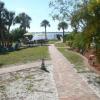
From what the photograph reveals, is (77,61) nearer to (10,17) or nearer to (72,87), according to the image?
(72,87)

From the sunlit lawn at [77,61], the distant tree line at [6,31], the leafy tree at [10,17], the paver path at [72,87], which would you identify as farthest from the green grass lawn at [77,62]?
the leafy tree at [10,17]

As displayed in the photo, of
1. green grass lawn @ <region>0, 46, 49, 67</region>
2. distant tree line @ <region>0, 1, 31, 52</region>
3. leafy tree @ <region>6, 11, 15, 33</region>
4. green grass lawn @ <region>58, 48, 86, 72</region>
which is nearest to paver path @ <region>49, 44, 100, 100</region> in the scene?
green grass lawn @ <region>58, 48, 86, 72</region>

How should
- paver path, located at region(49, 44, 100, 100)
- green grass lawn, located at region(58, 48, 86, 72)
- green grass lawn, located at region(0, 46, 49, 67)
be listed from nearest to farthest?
1. paver path, located at region(49, 44, 100, 100)
2. green grass lawn, located at region(58, 48, 86, 72)
3. green grass lawn, located at region(0, 46, 49, 67)

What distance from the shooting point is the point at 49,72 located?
18.9 meters

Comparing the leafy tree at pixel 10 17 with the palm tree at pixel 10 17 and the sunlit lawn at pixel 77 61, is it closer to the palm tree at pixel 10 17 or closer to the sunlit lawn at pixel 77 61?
the palm tree at pixel 10 17

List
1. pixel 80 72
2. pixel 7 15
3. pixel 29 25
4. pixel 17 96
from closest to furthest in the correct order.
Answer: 1. pixel 17 96
2. pixel 80 72
3. pixel 7 15
4. pixel 29 25

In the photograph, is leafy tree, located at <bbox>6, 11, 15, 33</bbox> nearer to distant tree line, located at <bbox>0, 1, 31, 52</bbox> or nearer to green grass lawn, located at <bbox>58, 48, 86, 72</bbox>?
distant tree line, located at <bbox>0, 1, 31, 52</bbox>

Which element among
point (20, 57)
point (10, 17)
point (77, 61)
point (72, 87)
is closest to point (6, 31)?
point (10, 17)

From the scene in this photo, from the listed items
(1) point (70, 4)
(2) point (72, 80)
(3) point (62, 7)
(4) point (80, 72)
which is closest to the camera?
(2) point (72, 80)

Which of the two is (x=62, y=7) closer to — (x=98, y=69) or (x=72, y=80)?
(x=98, y=69)

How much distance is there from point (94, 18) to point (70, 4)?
12.3 metres

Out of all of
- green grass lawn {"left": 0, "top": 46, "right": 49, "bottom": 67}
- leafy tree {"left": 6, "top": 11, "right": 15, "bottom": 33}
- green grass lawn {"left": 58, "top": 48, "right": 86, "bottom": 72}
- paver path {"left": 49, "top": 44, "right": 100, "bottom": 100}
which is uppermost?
leafy tree {"left": 6, "top": 11, "right": 15, "bottom": 33}

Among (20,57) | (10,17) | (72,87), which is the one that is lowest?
(20,57)

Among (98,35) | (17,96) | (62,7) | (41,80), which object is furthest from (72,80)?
(62,7)
